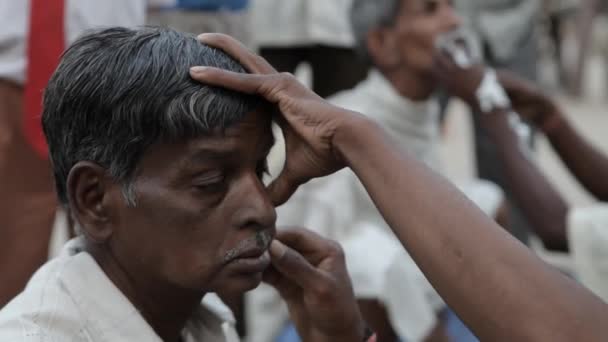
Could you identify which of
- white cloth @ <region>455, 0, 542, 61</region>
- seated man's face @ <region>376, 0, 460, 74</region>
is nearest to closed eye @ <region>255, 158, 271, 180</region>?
seated man's face @ <region>376, 0, 460, 74</region>

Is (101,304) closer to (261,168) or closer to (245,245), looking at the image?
(245,245)

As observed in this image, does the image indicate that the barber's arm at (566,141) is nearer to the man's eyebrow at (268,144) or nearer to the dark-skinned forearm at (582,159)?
the dark-skinned forearm at (582,159)

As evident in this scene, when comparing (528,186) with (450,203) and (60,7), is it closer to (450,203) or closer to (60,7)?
(60,7)

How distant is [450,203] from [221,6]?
2.52 m

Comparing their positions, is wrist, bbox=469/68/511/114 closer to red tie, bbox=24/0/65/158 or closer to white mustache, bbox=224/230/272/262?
red tie, bbox=24/0/65/158

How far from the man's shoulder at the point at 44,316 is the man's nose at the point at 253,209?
0.32m

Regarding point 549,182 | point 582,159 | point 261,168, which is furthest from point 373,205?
point 261,168

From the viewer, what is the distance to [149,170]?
1.88 metres

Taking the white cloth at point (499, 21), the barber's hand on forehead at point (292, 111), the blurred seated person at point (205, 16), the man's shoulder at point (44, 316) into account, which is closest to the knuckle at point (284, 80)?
the barber's hand on forehead at point (292, 111)

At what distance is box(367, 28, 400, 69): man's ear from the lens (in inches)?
170

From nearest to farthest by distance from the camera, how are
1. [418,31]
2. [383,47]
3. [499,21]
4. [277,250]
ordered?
[277,250] → [418,31] → [383,47] → [499,21]

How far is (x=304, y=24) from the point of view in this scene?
492 cm

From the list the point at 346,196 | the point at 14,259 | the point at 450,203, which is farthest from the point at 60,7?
the point at 450,203

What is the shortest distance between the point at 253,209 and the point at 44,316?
39cm
